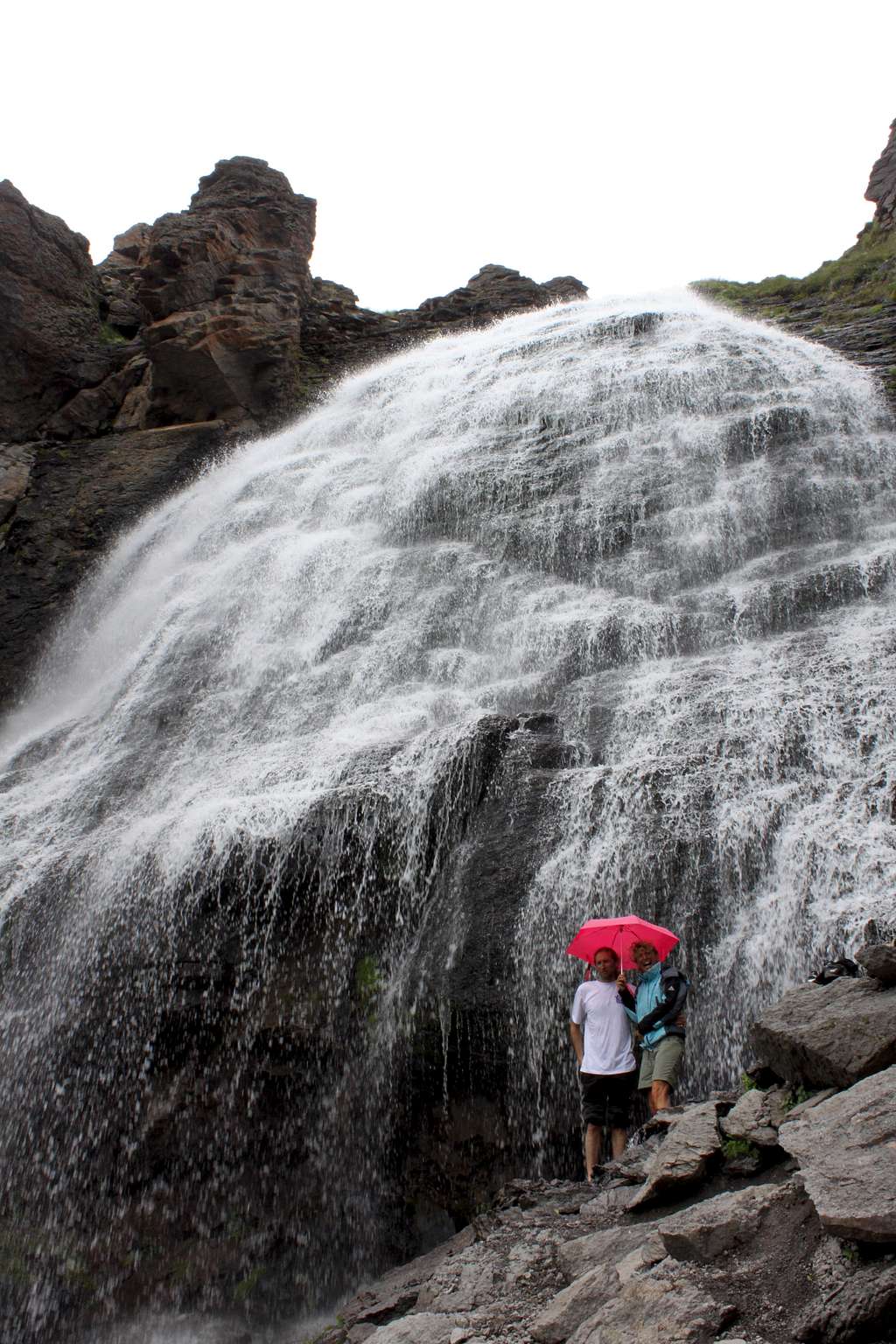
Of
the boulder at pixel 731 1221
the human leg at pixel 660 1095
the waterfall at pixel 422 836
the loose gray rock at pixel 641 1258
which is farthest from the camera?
the waterfall at pixel 422 836

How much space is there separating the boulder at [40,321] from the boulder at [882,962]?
21.7 meters

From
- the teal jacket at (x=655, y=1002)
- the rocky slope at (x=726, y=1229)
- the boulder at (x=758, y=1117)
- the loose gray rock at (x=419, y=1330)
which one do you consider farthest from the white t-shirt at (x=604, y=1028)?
the loose gray rock at (x=419, y=1330)

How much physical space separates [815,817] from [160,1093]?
19.5 ft

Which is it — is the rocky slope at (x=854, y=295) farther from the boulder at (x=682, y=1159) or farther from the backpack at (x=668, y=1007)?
the boulder at (x=682, y=1159)

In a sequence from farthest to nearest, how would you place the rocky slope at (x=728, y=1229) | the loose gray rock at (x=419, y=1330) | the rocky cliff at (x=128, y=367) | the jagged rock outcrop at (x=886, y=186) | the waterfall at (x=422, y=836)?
the jagged rock outcrop at (x=886, y=186), the rocky cliff at (x=128, y=367), the waterfall at (x=422, y=836), the loose gray rock at (x=419, y=1330), the rocky slope at (x=728, y=1229)

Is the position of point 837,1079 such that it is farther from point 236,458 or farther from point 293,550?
point 236,458

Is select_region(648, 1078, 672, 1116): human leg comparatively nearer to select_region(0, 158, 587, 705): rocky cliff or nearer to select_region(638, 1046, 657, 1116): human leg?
select_region(638, 1046, 657, 1116): human leg

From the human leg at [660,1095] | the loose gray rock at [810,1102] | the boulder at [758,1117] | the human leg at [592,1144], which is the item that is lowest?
the human leg at [592,1144]

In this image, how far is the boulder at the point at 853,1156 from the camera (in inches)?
131

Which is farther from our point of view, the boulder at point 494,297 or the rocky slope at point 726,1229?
the boulder at point 494,297

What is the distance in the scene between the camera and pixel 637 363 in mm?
18312

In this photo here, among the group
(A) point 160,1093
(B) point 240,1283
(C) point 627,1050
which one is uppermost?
(C) point 627,1050

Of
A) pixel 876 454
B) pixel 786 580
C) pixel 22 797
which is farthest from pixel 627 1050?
pixel 876 454

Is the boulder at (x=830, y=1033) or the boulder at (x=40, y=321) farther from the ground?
the boulder at (x=40, y=321)
